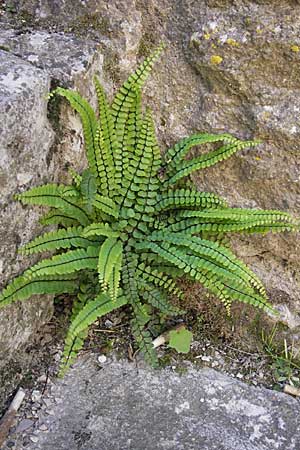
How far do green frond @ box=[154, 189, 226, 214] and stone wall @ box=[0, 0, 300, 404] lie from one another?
257 mm

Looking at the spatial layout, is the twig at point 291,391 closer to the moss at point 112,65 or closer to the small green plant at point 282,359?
the small green plant at point 282,359

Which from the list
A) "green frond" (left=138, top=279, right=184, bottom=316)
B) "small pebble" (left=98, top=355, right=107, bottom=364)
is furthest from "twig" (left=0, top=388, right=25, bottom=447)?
"green frond" (left=138, top=279, right=184, bottom=316)

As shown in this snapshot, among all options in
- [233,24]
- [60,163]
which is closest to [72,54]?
[60,163]

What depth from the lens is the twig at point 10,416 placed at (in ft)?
11.3

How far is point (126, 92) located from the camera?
3582 mm

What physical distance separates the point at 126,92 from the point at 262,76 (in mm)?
849

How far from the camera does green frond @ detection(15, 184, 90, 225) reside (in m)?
3.40

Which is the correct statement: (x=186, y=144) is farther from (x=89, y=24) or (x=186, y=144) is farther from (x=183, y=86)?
(x=89, y=24)

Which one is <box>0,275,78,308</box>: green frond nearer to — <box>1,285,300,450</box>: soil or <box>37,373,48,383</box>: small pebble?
<box>1,285,300,450</box>: soil

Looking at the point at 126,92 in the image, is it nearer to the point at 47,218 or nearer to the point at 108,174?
the point at 108,174

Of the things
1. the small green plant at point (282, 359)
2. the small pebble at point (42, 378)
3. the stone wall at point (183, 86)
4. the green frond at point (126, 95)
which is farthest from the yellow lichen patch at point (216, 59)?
the small pebble at point (42, 378)

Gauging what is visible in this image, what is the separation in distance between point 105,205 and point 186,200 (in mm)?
512

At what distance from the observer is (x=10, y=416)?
138 inches

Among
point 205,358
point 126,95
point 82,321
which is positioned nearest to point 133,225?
point 82,321
